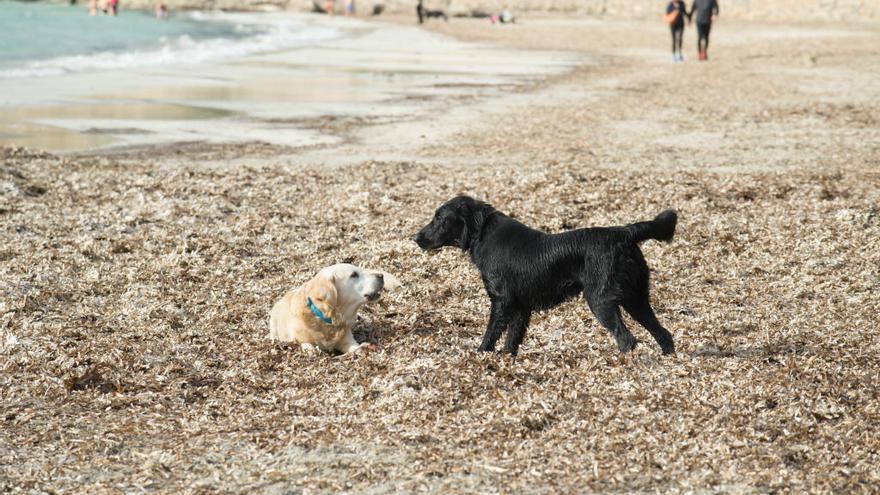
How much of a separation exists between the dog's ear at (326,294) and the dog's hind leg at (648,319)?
2017mm

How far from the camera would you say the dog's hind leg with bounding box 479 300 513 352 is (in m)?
6.86

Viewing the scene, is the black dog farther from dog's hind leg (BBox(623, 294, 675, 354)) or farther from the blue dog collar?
the blue dog collar

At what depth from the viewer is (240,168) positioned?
13883 millimetres

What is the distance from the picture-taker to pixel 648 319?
22.3 ft

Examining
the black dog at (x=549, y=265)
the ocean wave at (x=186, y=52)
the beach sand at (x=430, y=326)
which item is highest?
the ocean wave at (x=186, y=52)

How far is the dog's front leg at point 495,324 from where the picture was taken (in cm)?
687

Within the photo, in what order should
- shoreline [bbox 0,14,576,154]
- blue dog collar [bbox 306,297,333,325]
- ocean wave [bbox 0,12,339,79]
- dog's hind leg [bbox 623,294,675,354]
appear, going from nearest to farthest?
dog's hind leg [bbox 623,294,675,354]
blue dog collar [bbox 306,297,333,325]
shoreline [bbox 0,14,576,154]
ocean wave [bbox 0,12,339,79]

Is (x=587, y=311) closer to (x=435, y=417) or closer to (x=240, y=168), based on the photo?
(x=435, y=417)

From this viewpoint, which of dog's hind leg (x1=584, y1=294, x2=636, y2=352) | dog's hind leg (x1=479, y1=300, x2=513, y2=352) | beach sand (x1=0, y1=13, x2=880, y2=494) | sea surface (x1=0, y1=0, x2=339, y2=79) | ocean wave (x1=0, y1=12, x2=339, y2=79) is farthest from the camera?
sea surface (x1=0, y1=0, x2=339, y2=79)

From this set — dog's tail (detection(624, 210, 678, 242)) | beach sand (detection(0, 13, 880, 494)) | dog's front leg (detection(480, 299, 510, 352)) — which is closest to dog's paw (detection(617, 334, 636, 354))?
beach sand (detection(0, 13, 880, 494))

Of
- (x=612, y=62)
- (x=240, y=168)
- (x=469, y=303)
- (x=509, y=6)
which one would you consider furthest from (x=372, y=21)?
(x=469, y=303)

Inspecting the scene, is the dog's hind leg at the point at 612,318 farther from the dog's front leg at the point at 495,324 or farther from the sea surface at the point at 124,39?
→ the sea surface at the point at 124,39

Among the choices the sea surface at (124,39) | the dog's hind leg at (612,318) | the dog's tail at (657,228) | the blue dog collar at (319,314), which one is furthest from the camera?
the sea surface at (124,39)

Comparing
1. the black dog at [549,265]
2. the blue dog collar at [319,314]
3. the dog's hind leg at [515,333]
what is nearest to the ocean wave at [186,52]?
the blue dog collar at [319,314]
